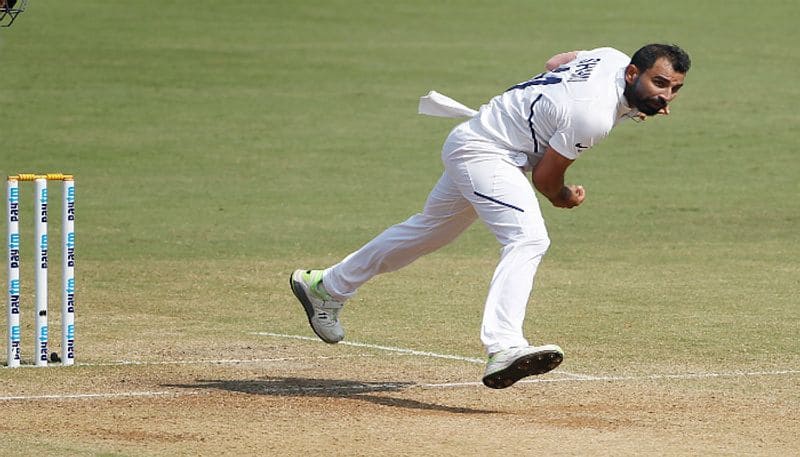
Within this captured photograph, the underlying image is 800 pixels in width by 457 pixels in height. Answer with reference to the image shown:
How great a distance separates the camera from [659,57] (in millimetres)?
8445

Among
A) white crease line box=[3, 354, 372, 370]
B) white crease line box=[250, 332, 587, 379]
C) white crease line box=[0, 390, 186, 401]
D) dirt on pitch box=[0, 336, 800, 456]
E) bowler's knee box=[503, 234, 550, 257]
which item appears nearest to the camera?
dirt on pitch box=[0, 336, 800, 456]

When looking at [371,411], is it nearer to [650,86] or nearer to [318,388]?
[318,388]

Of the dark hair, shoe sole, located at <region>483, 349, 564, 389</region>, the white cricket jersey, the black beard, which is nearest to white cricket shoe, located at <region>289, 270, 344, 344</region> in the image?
the white cricket jersey

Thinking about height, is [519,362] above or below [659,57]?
below

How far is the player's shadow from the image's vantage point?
8734 mm

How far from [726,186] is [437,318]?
10.8 metres

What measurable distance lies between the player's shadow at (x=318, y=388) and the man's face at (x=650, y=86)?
6.19 ft

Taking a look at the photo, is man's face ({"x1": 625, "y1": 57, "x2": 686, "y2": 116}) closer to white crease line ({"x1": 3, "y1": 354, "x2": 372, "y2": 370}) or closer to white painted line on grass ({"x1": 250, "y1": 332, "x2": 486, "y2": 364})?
white painted line on grass ({"x1": 250, "y1": 332, "x2": 486, "y2": 364})

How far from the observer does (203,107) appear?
2781cm

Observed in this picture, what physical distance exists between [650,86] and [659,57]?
6.5 inches

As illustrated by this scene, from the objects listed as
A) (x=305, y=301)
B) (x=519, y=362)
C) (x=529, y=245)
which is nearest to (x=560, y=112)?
(x=529, y=245)

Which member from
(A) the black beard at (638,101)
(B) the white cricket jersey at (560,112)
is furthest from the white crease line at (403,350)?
(A) the black beard at (638,101)

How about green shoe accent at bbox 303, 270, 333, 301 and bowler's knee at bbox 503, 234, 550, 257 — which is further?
green shoe accent at bbox 303, 270, 333, 301

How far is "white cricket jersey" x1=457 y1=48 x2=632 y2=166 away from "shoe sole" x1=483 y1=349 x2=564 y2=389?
42.3 inches
